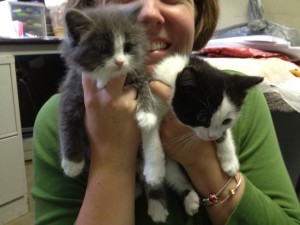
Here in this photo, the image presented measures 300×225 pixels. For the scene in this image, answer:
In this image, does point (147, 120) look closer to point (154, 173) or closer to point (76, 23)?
point (154, 173)

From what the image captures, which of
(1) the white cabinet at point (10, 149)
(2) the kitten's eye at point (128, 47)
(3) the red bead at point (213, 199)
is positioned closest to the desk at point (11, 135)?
(1) the white cabinet at point (10, 149)

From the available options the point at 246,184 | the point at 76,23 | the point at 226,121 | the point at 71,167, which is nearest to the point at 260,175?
the point at 246,184

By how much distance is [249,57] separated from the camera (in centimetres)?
179

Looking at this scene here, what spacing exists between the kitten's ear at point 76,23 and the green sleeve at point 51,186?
0.36 meters

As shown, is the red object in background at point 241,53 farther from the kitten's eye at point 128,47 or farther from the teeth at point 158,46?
the kitten's eye at point 128,47

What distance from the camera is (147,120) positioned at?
886 mm

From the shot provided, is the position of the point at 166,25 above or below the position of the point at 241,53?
above

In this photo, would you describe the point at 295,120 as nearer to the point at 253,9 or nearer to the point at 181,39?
the point at 181,39

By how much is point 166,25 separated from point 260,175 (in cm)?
57

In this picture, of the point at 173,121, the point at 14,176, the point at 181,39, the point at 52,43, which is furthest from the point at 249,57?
the point at 14,176

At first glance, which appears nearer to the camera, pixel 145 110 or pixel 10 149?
pixel 145 110

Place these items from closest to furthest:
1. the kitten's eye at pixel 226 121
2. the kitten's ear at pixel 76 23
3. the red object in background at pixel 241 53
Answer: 1. the kitten's ear at pixel 76 23
2. the kitten's eye at pixel 226 121
3. the red object in background at pixel 241 53

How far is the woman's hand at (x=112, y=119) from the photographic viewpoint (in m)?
0.92

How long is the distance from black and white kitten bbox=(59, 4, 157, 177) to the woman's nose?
0.02 m
